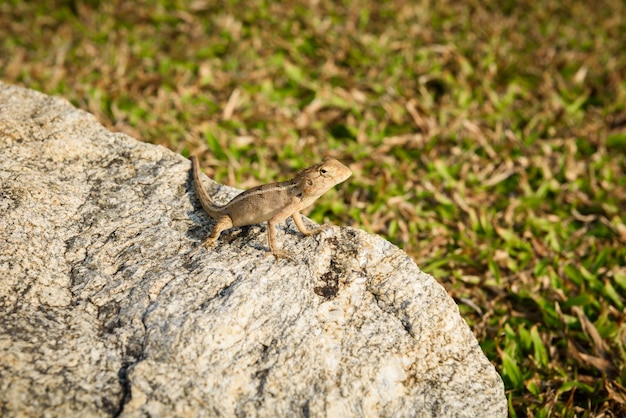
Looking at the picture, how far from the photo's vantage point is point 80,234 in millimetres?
3820

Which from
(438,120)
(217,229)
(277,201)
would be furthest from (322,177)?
(438,120)

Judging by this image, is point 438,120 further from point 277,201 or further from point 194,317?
point 194,317

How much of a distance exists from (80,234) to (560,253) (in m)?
4.56

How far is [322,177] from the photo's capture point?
4082 mm

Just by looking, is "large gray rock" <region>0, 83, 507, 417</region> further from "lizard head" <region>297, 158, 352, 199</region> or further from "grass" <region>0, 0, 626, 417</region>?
"grass" <region>0, 0, 626, 417</region>

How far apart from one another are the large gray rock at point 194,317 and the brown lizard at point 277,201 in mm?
139

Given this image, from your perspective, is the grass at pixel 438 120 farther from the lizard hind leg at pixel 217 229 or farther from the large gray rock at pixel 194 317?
the lizard hind leg at pixel 217 229

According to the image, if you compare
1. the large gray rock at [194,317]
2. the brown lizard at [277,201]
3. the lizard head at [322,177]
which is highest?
the lizard head at [322,177]

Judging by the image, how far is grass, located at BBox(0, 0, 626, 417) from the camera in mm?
5180

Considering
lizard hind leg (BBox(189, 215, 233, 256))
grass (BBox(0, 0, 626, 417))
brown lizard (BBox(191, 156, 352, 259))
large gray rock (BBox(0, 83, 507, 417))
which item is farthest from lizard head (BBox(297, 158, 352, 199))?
grass (BBox(0, 0, 626, 417))

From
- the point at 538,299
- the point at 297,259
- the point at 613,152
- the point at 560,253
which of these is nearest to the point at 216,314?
the point at 297,259

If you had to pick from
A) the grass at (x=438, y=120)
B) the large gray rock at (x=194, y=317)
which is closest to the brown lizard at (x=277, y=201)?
the large gray rock at (x=194, y=317)

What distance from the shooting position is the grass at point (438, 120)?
5180 millimetres

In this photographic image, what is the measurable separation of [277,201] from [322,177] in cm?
37
